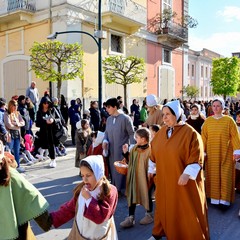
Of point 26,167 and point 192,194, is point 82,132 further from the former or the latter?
point 192,194

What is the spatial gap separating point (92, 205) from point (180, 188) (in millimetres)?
1312

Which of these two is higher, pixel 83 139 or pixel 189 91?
pixel 189 91

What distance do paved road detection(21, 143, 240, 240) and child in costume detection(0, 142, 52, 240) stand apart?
5.78 feet

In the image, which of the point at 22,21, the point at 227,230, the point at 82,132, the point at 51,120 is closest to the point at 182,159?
the point at 227,230

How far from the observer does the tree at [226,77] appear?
38.3m

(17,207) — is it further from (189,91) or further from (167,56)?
(189,91)

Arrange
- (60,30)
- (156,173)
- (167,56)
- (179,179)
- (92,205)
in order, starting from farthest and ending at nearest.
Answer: (167,56), (60,30), (156,173), (179,179), (92,205)

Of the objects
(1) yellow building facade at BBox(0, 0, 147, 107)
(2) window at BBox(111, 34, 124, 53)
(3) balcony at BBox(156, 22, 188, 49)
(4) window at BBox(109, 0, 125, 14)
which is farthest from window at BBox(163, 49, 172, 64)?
(4) window at BBox(109, 0, 125, 14)

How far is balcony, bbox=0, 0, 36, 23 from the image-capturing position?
719 inches

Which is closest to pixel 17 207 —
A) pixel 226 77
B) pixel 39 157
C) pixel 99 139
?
pixel 99 139

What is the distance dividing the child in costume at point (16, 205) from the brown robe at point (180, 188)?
1540 millimetres

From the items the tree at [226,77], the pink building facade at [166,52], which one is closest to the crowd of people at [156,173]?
the pink building facade at [166,52]

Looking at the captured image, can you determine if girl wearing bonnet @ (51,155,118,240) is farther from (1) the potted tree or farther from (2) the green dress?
(1) the potted tree

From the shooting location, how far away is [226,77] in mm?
38594
